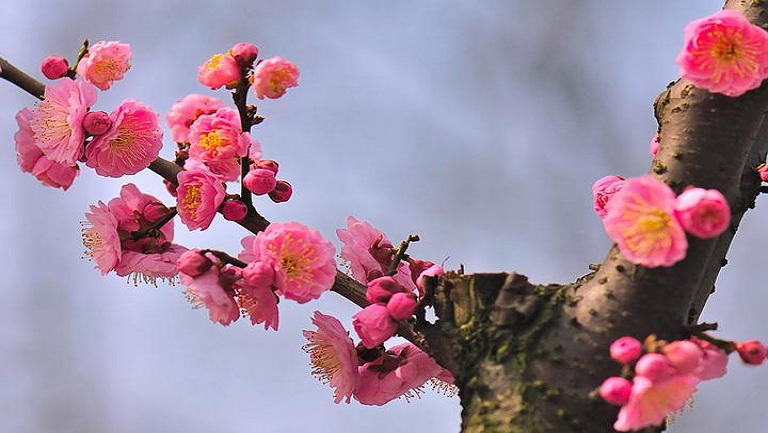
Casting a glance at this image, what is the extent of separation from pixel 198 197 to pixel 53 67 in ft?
1.11

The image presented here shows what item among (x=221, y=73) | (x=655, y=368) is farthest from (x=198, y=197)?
(x=655, y=368)

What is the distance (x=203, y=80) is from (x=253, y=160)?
0.15 metres

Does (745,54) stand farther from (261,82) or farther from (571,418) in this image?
(261,82)

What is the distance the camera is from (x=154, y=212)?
1.28 metres

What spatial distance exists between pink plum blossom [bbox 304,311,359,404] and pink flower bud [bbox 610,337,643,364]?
0.42m

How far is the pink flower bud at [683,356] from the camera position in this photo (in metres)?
0.88

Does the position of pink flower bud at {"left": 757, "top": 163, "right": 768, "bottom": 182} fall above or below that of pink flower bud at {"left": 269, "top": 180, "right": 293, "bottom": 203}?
above

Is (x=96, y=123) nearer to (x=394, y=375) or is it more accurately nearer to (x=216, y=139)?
(x=216, y=139)

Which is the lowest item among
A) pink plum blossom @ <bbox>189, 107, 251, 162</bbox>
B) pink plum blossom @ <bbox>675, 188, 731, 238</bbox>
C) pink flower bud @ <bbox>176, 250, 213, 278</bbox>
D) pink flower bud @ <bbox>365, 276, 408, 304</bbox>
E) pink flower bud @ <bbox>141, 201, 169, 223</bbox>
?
pink flower bud @ <bbox>176, 250, 213, 278</bbox>

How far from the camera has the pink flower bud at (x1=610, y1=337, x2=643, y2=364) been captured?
2.96ft

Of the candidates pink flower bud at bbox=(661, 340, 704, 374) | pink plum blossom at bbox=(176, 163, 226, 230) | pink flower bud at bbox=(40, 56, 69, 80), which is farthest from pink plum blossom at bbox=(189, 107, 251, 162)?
pink flower bud at bbox=(661, 340, 704, 374)

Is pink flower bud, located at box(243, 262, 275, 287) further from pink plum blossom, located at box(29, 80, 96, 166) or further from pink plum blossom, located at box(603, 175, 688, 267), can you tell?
pink plum blossom, located at box(603, 175, 688, 267)

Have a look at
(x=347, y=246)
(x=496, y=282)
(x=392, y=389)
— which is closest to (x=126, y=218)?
(x=347, y=246)

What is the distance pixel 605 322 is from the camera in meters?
0.98
